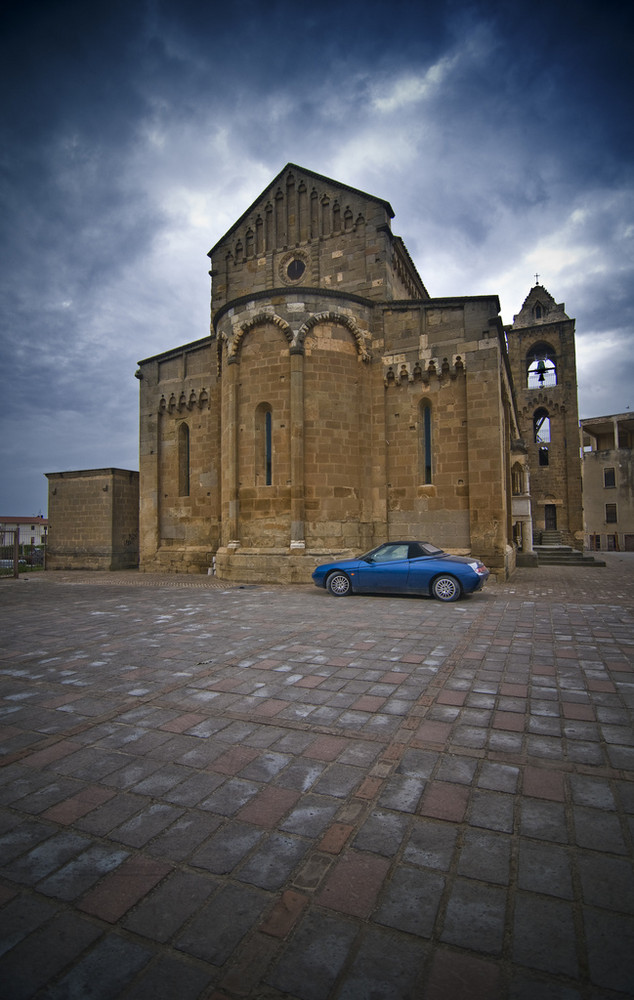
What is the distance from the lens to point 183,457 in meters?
18.7

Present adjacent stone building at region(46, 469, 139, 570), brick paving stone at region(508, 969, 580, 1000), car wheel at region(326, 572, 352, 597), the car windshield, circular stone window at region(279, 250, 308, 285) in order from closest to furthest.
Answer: brick paving stone at region(508, 969, 580, 1000) → the car windshield → car wheel at region(326, 572, 352, 597) → circular stone window at region(279, 250, 308, 285) → adjacent stone building at region(46, 469, 139, 570)

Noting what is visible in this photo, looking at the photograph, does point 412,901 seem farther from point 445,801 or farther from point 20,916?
point 20,916

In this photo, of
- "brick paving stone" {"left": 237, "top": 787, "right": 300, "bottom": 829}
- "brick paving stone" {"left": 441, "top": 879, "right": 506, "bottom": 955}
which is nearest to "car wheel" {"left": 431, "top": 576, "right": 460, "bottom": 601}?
"brick paving stone" {"left": 237, "top": 787, "right": 300, "bottom": 829}

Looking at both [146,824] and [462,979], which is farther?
[146,824]

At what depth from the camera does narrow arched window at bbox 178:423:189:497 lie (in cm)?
1861

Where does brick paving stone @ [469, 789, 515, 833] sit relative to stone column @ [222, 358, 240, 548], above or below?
below

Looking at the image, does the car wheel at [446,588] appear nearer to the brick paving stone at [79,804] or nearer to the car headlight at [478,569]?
the car headlight at [478,569]

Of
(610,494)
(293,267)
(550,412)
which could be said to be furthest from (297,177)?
(610,494)

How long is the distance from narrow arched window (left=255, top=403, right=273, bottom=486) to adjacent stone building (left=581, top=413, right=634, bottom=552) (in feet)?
125

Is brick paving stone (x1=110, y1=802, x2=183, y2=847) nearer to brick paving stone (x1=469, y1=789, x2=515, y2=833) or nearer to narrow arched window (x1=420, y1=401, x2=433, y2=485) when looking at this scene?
brick paving stone (x1=469, y1=789, x2=515, y2=833)

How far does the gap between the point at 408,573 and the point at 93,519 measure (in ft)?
50.2

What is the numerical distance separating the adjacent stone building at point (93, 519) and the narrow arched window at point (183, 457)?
383 cm

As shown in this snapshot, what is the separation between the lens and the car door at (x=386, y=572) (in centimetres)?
1030

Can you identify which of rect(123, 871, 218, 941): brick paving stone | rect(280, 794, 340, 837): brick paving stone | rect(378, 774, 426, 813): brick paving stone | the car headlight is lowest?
rect(378, 774, 426, 813): brick paving stone
